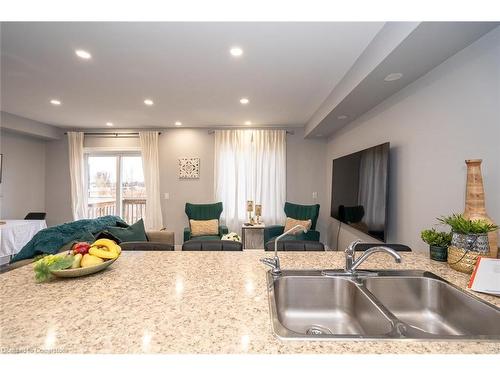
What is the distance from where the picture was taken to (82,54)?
2082 millimetres

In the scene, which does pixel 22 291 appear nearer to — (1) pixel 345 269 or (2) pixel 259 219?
(1) pixel 345 269

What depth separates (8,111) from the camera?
12.1 ft

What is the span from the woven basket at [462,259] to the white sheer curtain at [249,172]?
3390mm

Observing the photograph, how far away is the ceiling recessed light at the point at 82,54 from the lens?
6.68 feet

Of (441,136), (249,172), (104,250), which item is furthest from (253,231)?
(104,250)

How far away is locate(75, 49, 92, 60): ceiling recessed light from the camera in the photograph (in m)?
2.04

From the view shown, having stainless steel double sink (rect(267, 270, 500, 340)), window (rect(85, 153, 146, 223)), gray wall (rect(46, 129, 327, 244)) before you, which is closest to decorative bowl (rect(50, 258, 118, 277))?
stainless steel double sink (rect(267, 270, 500, 340))

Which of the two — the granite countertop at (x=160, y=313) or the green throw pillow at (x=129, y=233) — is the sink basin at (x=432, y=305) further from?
the green throw pillow at (x=129, y=233)

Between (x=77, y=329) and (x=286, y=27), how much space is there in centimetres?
204

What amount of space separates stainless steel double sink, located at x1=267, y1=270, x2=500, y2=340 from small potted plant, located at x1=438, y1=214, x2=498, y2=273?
18cm

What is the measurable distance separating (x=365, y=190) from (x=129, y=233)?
9.00 feet

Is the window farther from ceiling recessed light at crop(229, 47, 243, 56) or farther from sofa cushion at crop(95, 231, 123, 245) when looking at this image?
ceiling recessed light at crop(229, 47, 243, 56)

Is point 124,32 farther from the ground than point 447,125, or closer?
farther from the ground
